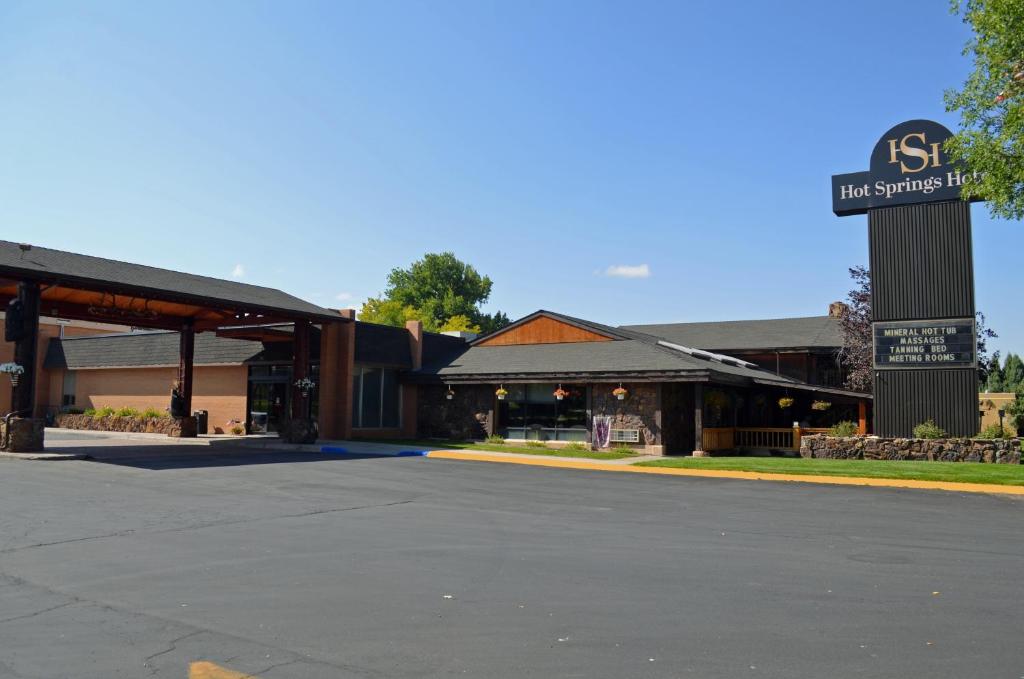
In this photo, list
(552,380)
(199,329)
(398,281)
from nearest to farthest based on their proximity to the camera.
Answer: (552,380)
(199,329)
(398,281)

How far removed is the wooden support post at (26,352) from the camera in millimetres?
21938

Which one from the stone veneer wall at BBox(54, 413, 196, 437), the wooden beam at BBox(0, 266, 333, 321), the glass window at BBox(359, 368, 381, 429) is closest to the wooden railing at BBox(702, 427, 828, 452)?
the glass window at BBox(359, 368, 381, 429)

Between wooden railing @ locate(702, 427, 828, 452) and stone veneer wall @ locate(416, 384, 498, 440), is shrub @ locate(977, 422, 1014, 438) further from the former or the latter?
stone veneer wall @ locate(416, 384, 498, 440)

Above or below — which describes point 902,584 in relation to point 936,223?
below

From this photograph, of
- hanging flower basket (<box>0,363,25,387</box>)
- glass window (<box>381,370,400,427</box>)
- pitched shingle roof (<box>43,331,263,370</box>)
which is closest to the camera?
hanging flower basket (<box>0,363,25,387</box>)

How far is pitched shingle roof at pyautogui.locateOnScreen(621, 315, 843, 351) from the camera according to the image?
120ft

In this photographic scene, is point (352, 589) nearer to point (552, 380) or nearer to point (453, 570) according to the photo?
point (453, 570)

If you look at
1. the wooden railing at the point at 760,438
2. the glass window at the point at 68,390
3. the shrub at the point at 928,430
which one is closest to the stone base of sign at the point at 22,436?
the glass window at the point at 68,390

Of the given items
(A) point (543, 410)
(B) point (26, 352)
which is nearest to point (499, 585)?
(B) point (26, 352)

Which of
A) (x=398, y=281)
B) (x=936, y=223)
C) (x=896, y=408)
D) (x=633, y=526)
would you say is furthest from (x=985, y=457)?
(x=398, y=281)

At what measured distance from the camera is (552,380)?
28.6 meters

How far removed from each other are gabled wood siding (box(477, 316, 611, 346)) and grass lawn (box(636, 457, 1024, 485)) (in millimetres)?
10062

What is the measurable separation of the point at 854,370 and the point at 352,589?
103 feet

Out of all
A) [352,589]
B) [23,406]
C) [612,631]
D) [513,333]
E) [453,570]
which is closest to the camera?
[612,631]
